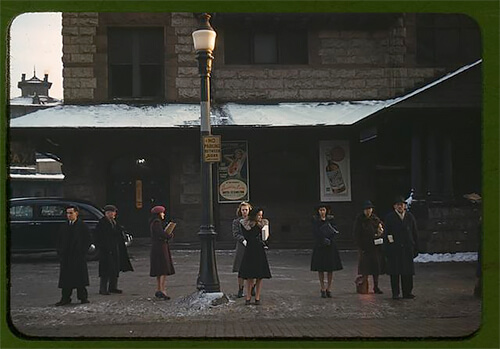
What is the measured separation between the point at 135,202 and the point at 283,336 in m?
0.95

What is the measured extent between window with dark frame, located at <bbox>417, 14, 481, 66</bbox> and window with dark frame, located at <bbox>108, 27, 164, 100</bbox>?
1227 mm

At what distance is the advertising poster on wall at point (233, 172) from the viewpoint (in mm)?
2990

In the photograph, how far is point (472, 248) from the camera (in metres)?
2.81

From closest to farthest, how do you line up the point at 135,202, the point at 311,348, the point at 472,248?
the point at 311,348
the point at 472,248
the point at 135,202

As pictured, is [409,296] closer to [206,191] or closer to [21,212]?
[206,191]

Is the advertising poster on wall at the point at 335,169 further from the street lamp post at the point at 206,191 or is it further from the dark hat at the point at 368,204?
the street lamp post at the point at 206,191

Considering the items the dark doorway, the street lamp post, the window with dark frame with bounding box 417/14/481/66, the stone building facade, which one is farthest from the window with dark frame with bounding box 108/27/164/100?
the window with dark frame with bounding box 417/14/481/66

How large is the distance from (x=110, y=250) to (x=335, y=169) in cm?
113

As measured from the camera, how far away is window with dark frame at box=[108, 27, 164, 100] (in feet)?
9.91

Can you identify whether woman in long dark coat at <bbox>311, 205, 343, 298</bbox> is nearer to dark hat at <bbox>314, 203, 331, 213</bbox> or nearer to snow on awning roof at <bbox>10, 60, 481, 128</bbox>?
dark hat at <bbox>314, 203, 331, 213</bbox>

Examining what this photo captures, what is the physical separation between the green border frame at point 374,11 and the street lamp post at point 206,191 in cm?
29

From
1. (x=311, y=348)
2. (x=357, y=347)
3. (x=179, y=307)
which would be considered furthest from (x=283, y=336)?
(x=179, y=307)

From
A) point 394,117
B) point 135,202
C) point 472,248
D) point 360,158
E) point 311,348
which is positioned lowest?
point 311,348

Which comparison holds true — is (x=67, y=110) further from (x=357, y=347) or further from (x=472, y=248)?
(x=472, y=248)
